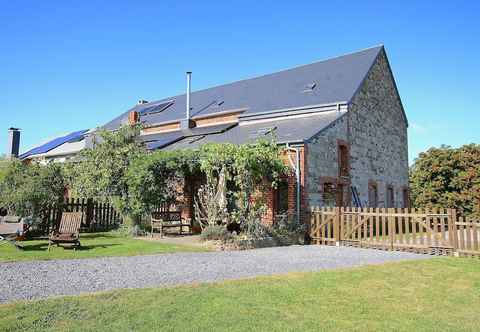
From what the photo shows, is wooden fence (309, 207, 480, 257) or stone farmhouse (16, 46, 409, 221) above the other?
stone farmhouse (16, 46, 409, 221)

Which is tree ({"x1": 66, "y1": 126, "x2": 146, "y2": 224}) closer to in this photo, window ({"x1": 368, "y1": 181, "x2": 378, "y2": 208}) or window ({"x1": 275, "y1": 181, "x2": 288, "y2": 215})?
window ({"x1": 275, "y1": 181, "x2": 288, "y2": 215})

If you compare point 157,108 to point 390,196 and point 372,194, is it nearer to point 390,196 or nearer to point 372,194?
point 372,194

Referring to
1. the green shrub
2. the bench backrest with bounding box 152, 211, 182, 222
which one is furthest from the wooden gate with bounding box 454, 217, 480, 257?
the bench backrest with bounding box 152, 211, 182, 222

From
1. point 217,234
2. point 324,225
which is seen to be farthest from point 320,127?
point 217,234

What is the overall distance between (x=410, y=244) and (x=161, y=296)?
932 cm

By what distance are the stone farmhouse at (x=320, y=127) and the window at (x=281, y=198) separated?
4cm

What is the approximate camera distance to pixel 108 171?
53.1 feet

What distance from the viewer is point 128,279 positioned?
7398 millimetres

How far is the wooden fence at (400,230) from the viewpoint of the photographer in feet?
37.2

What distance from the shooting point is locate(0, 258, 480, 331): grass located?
15.8 feet

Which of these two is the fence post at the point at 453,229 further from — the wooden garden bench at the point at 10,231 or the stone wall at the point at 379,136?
the wooden garden bench at the point at 10,231

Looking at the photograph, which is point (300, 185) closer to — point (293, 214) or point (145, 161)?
point (293, 214)

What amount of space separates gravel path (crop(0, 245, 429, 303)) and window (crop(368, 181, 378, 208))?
26.2 ft

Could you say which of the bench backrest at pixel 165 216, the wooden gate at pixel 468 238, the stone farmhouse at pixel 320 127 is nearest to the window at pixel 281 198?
Result: the stone farmhouse at pixel 320 127
